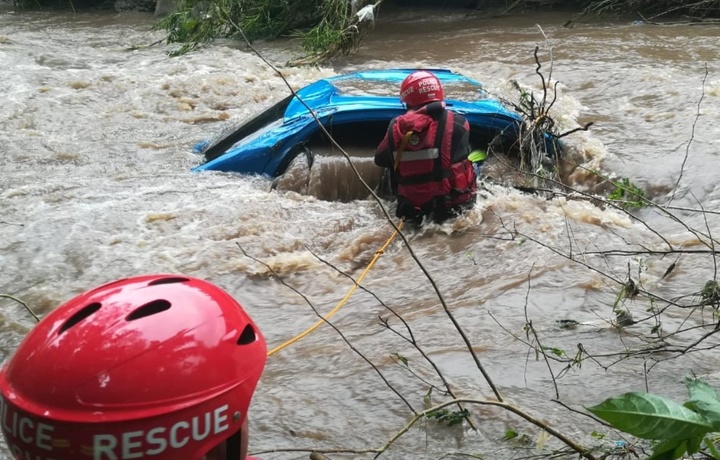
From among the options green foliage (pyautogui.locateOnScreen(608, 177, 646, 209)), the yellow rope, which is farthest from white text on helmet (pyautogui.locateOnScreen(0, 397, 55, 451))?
green foliage (pyautogui.locateOnScreen(608, 177, 646, 209))

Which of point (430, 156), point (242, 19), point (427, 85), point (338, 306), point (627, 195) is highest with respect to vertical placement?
point (242, 19)

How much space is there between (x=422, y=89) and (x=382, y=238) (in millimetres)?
992

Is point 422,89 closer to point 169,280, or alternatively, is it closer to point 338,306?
point 338,306

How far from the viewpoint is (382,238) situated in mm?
4934

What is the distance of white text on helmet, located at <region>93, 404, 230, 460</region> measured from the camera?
55.5 inches

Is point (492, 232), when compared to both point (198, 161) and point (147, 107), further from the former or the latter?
point (147, 107)

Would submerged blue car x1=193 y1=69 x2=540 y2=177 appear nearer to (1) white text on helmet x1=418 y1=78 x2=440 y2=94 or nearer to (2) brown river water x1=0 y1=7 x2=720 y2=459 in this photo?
(2) brown river water x1=0 y1=7 x2=720 y2=459

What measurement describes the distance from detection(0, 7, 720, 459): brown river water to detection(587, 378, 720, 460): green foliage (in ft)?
3.72

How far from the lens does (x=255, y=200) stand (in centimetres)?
531

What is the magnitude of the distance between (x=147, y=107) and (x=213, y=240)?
3590 mm

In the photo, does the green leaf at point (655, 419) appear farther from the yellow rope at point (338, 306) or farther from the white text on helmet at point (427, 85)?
the white text on helmet at point (427, 85)

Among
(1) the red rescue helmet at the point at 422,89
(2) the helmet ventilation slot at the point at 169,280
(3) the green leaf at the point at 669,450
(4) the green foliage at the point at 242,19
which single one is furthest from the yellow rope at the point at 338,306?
(4) the green foliage at the point at 242,19

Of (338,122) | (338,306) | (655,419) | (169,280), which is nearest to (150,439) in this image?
(169,280)

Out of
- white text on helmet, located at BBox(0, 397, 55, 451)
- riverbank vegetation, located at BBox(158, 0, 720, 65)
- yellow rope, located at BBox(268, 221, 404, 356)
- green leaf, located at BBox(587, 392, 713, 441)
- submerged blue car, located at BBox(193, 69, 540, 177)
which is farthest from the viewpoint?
riverbank vegetation, located at BBox(158, 0, 720, 65)
